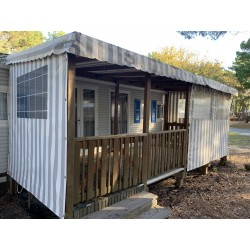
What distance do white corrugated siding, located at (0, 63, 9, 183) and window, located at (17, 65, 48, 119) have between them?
0.82m

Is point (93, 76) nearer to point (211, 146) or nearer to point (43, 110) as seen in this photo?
point (43, 110)

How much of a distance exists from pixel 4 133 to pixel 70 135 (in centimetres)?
343

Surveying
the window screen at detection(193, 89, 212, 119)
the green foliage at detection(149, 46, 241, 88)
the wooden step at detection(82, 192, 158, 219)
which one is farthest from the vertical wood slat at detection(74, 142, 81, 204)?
the green foliage at detection(149, 46, 241, 88)

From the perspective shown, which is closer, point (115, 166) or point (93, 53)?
point (93, 53)

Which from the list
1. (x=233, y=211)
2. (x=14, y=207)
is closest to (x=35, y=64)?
(x=14, y=207)

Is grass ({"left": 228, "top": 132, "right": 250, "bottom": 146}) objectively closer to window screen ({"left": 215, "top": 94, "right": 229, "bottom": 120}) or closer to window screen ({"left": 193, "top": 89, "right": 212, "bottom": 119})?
window screen ({"left": 215, "top": 94, "right": 229, "bottom": 120})

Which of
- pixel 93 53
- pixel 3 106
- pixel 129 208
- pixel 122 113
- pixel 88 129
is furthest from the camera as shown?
pixel 122 113

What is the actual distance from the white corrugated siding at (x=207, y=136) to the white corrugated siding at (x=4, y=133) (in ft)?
15.5

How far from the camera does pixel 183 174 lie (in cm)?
Answer: 646

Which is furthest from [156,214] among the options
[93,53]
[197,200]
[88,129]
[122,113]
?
[122,113]

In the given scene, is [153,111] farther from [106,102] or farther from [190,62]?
[190,62]

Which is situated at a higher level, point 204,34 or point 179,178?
point 204,34

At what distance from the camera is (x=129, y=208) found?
3.90 meters

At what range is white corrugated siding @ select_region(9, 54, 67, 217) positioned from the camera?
10.7ft
